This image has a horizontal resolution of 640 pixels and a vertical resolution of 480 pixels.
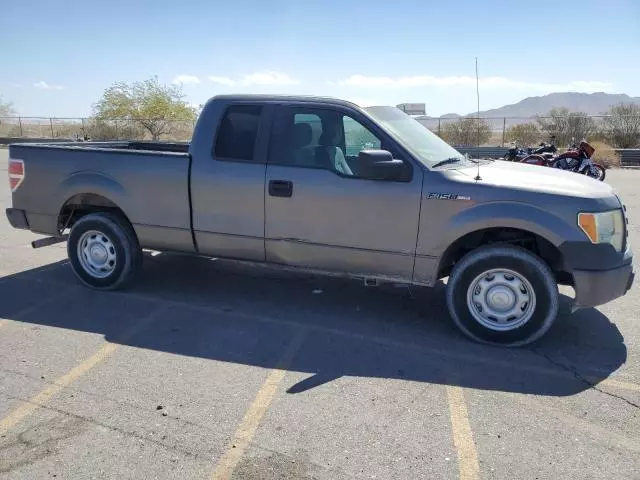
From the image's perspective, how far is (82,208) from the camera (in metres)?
6.05

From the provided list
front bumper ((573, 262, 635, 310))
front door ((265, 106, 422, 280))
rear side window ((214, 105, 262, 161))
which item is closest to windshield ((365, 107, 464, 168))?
front door ((265, 106, 422, 280))

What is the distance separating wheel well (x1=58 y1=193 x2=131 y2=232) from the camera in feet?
19.0

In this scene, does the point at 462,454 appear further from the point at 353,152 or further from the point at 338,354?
the point at 353,152

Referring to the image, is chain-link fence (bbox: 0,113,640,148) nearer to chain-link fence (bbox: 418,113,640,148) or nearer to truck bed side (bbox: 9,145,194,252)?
chain-link fence (bbox: 418,113,640,148)

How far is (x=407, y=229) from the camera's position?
15.1ft

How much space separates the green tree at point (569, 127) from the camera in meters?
26.6

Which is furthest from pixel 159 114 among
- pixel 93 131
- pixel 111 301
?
pixel 111 301

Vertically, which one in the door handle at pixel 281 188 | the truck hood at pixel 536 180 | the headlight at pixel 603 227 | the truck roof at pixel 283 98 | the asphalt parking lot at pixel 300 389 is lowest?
the asphalt parking lot at pixel 300 389

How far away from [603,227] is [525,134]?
82.7ft

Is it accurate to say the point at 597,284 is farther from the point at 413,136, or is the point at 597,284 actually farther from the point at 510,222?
the point at 413,136

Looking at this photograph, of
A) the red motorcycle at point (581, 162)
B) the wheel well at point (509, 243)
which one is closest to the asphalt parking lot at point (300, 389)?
the wheel well at point (509, 243)

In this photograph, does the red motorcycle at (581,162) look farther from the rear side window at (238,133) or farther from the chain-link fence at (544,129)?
the rear side window at (238,133)

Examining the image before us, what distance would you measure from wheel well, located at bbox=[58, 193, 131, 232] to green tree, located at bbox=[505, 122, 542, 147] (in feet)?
80.0

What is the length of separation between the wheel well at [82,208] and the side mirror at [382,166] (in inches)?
106
